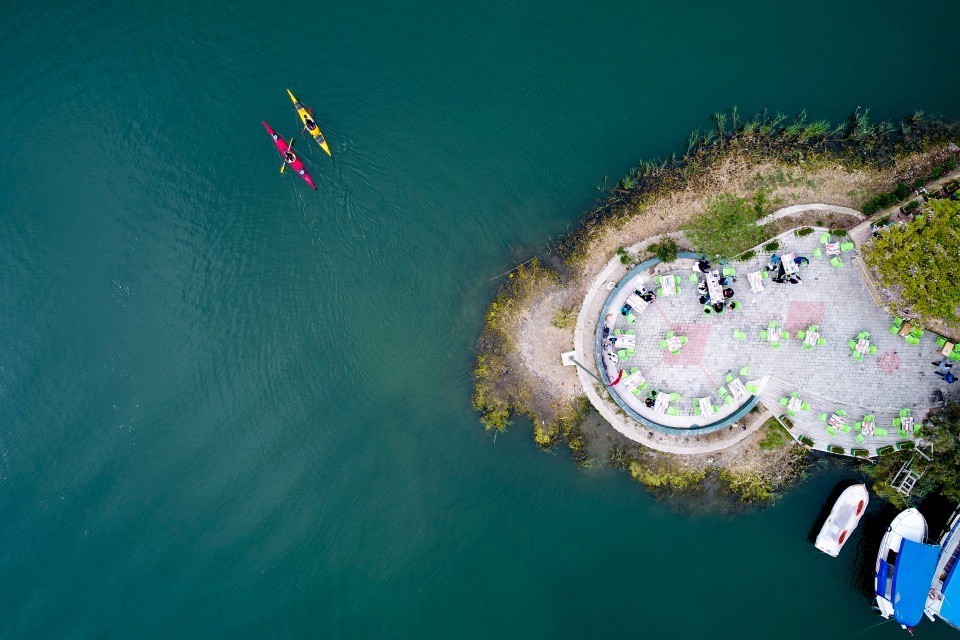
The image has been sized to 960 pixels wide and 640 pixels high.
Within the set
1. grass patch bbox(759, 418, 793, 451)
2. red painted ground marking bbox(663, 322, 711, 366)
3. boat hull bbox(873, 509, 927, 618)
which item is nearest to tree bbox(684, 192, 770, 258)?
red painted ground marking bbox(663, 322, 711, 366)

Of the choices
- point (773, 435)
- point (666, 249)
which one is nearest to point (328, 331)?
point (666, 249)

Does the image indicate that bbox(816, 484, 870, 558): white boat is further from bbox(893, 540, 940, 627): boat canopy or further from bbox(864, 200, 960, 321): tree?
bbox(864, 200, 960, 321): tree

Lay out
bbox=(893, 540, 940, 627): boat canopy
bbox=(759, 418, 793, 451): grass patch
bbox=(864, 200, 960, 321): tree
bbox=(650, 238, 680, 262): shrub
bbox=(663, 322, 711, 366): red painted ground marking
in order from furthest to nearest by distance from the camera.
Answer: bbox=(759, 418, 793, 451): grass patch
bbox=(663, 322, 711, 366): red painted ground marking
bbox=(650, 238, 680, 262): shrub
bbox=(893, 540, 940, 627): boat canopy
bbox=(864, 200, 960, 321): tree

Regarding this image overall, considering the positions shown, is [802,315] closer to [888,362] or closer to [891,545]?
[888,362]

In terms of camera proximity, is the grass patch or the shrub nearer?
the shrub

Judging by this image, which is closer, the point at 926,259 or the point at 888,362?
the point at 926,259

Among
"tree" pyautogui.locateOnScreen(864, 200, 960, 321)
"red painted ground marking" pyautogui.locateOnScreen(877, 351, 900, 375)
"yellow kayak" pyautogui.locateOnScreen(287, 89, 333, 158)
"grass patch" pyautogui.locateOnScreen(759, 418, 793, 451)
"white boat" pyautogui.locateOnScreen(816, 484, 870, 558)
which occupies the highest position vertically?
"yellow kayak" pyautogui.locateOnScreen(287, 89, 333, 158)

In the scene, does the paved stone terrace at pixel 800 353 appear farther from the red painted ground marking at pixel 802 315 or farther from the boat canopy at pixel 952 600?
the boat canopy at pixel 952 600

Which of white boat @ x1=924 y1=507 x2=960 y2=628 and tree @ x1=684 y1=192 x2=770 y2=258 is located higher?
tree @ x1=684 y1=192 x2=770 y2=258
